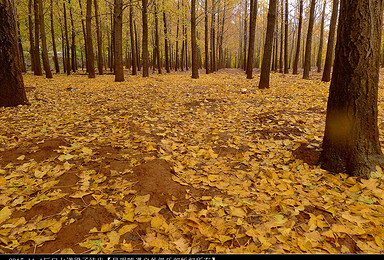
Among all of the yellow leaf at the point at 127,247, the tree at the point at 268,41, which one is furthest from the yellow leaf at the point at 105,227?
the tree at the point at 268,41

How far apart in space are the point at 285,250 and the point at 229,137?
112 inches

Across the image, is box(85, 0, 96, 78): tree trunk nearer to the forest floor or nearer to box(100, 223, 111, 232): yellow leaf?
the forest floor

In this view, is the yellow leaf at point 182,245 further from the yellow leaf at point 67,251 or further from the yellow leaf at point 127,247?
the yellow leaf at point 67,251

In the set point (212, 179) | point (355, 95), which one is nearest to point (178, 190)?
point (212, 179)

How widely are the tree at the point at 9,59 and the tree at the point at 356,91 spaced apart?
7.62 m

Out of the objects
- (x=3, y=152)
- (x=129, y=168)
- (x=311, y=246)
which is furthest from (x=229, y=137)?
(x=3, y=152)

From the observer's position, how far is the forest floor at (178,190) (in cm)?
188

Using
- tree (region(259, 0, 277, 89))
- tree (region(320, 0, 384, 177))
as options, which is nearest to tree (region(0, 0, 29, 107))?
tree (region(320, 0, 384, 177))

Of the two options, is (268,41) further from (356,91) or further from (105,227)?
(105,227)

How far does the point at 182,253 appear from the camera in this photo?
1787 millimetres

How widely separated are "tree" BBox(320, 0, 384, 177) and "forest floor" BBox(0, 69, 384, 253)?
272 millimetres

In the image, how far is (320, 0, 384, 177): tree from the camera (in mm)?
2672

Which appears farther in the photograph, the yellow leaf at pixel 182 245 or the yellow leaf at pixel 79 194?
the yellow leaf at pixel 79 194

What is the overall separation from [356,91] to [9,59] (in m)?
7.91
